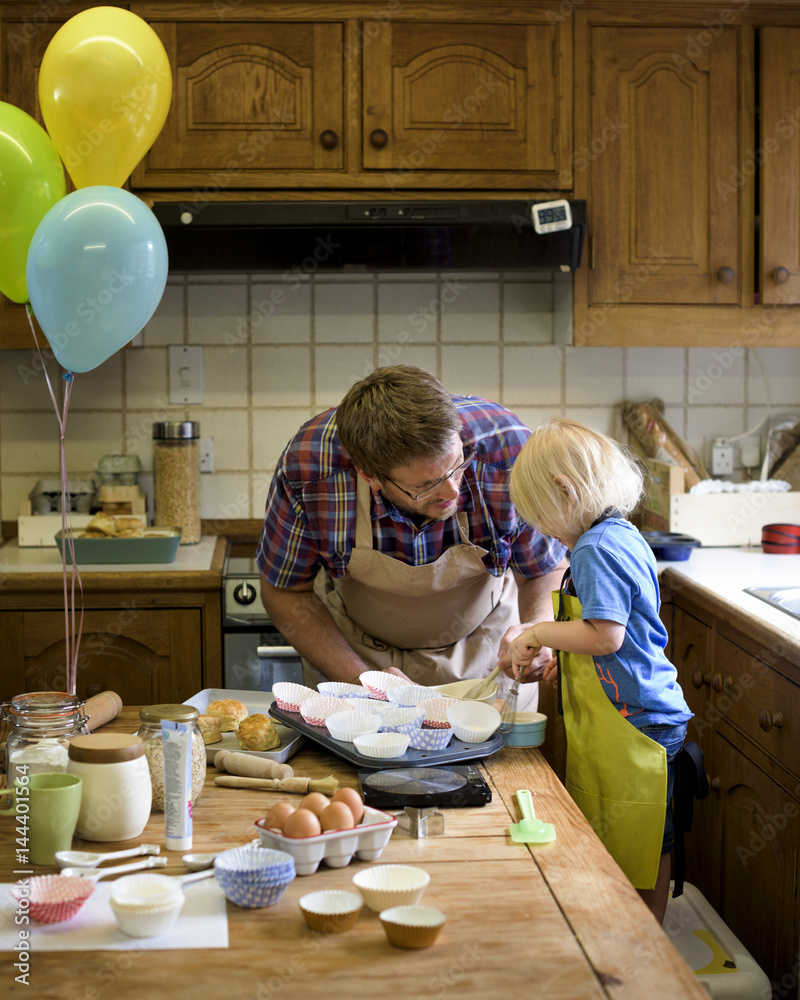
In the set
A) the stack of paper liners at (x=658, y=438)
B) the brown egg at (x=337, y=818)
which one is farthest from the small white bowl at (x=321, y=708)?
the stack of paper liners at (x=658, y=438)

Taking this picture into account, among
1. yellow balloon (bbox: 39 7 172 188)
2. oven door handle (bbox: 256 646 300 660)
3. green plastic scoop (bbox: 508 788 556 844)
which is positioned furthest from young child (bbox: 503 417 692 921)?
oven door handle (bbox: 256 646 300 660)

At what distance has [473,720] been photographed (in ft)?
4.32

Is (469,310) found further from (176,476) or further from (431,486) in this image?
(431,486)

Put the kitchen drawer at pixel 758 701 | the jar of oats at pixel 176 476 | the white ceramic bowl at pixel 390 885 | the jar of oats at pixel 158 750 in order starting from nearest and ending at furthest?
the white ceramic bowl at pixel 390 885
the jar of oats at pixel 158 750
the kitchen drawer at pixel 758 701
the jar of oats at pixel 176 476

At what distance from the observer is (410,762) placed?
3.99 feet

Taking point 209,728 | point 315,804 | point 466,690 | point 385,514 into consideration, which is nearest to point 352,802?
point 315,804

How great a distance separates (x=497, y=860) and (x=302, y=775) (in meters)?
0.32

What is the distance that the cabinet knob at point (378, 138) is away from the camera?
8.21 feet

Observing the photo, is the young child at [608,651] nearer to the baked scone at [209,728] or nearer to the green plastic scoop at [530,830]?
the green plastic scoop at [530,830]

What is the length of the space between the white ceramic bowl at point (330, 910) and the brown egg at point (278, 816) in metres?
0.10

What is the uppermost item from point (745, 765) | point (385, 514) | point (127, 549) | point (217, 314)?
point (217, 314)

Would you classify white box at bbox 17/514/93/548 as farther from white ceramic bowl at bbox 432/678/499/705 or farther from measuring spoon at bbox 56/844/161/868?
measuring spoon at bbox 56/844/161/868

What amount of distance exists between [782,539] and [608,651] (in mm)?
1338

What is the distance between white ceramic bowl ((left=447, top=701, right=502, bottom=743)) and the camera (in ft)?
4.18
